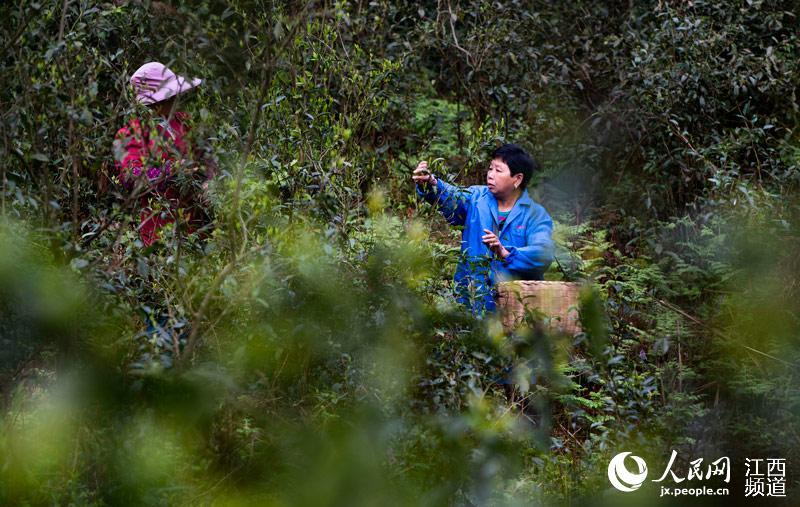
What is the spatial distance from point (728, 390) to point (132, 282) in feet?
14.5

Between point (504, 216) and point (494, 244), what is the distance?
0.73m

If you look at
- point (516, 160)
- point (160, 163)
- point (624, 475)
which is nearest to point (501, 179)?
point (516, 160)

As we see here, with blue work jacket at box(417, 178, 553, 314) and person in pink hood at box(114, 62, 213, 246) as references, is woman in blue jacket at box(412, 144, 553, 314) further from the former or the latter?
person in pink hood at box(114, 62, 213, 246)

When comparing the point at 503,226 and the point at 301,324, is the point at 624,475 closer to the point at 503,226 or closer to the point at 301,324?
the point at 301,324

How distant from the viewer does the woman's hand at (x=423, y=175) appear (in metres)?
5.74

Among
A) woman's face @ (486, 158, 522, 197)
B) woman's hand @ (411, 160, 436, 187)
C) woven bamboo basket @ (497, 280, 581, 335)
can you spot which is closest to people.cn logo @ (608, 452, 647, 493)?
woven bamboo basket @ (497, 280, 581, 335)

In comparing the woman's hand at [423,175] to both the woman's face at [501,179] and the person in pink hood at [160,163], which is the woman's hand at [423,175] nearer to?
the woman's face at [501,179]

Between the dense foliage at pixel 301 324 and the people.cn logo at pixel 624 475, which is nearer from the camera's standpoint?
the people.cn logo at pixel 624 475

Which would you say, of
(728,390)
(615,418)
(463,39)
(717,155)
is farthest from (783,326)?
(463,39)

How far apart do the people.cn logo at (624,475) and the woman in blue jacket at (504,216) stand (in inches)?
103

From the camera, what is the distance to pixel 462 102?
10430 mm

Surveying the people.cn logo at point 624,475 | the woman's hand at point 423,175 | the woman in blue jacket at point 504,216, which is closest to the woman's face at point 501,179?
the woman in blue jacket at point 504,216

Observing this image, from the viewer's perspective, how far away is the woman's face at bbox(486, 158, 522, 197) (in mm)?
6668

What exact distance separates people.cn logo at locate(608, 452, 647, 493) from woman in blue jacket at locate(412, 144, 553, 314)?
2623 mm
